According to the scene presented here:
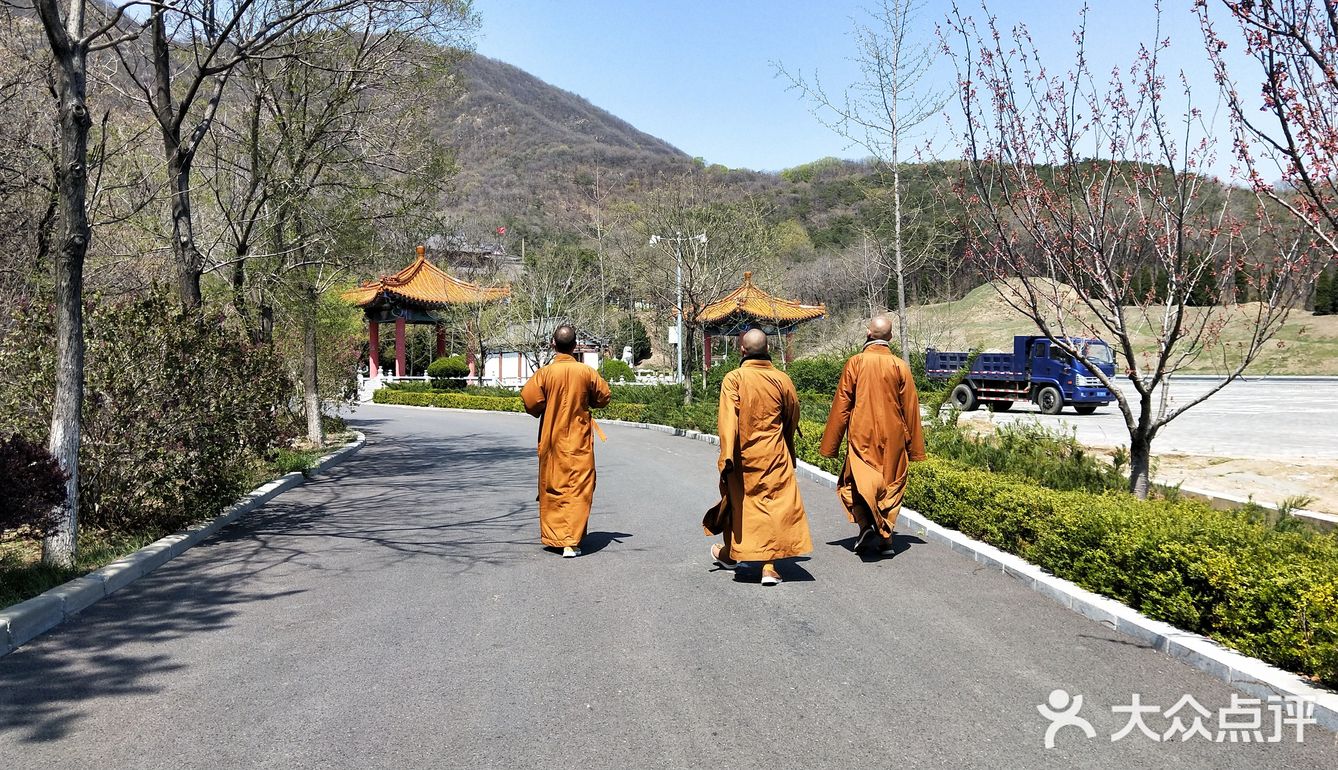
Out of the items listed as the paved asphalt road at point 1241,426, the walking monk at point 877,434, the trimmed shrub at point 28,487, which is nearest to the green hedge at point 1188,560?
the walking monk at point 877,434

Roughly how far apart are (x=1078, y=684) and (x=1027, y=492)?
2.76m

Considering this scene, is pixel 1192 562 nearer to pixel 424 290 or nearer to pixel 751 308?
pixel 751 308

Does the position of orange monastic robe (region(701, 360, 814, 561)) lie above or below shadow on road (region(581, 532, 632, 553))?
above

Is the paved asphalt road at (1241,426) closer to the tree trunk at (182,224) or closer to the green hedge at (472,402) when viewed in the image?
the green hedge at (472,402)

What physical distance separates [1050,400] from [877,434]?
19457mm

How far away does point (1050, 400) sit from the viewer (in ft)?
81.4

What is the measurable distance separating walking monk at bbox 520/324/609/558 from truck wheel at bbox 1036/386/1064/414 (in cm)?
1980

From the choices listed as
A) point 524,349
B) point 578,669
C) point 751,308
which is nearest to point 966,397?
point 751,308

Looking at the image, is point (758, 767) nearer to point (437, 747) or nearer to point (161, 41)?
point (437, 747)

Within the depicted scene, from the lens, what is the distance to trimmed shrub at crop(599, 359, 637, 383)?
1592 inches

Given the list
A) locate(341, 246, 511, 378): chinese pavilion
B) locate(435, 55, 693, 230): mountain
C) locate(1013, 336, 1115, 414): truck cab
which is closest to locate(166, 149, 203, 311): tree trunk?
locate(1013, 336, 1115, 414): truck cab

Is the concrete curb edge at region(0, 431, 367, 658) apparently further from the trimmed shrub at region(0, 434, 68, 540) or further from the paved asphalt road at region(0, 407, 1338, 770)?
the trimmed shrub at region(0, 434, 68, 540)

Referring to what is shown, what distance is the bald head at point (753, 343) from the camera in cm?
636

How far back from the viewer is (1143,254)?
7949mm
